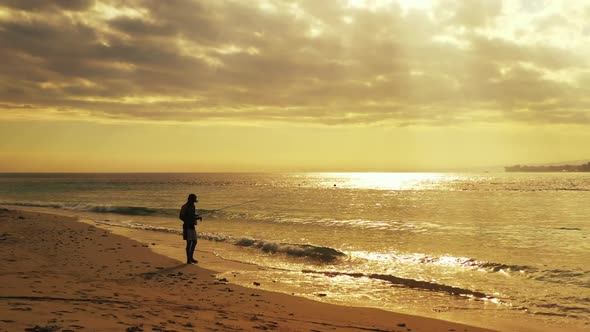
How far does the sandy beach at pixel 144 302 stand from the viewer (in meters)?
6.73

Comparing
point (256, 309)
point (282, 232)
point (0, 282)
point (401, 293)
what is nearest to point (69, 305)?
point (0, 282)

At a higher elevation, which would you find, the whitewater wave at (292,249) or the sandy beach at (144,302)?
the sandy beach at (144,302)

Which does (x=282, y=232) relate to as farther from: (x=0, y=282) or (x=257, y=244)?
(x=0, y=282)

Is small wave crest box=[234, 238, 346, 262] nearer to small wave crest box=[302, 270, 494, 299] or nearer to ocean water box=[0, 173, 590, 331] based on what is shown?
ocean water box=[0, 173, 590, 331]

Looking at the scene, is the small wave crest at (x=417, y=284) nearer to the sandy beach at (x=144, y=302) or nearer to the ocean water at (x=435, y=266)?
the ocean water at (x=435, y=266)

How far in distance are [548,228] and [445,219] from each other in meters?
7.84

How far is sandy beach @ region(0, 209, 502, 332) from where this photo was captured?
6734mm

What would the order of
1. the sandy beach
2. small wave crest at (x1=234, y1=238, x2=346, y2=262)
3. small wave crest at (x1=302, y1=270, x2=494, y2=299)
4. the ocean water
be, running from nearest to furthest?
the sandy beach
the ocean water
small wave crest at (x1=302, y1=270, x2=494, y2=299)
small wave crest at (x1=234, y1=238, x2=346, y2=262)

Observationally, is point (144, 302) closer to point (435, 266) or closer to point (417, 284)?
point (417, 284)

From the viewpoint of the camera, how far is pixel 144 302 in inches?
331

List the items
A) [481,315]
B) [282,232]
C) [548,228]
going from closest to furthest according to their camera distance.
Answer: [481,315]
[282,232]
[548,228]

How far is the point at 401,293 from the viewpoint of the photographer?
11719 mm

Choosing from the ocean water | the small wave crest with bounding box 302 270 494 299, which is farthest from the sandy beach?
the small wave crest with bounding box 302 270 494 299

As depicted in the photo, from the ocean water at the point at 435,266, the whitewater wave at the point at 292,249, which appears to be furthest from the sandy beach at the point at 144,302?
the whitewater wave at the point at 292,249
